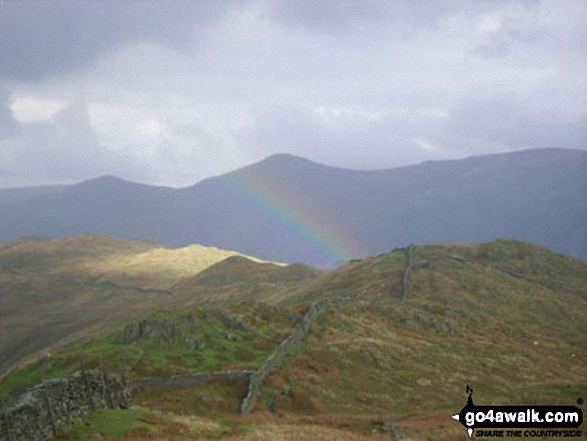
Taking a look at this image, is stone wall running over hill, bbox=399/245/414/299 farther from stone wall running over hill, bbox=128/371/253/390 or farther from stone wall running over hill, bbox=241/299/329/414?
stone wall running over hill, bbox=128/371/253/390

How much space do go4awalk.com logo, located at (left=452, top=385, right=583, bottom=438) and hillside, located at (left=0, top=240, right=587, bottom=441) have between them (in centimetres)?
157

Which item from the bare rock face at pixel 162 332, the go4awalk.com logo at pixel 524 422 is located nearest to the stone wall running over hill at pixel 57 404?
the bare rock face at pixel 162 332

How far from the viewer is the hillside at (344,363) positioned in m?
40.6

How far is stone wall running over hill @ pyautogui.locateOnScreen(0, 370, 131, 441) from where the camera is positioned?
27625 mm

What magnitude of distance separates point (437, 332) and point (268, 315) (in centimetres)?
2923

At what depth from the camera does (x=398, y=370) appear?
65.1m

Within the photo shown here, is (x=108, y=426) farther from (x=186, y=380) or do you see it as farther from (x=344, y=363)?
(x=344, y=363)

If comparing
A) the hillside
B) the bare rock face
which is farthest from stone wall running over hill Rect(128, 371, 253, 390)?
the bare rock face

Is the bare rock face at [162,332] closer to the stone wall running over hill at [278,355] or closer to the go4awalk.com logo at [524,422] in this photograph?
the stone wall running over hill at [278,355]

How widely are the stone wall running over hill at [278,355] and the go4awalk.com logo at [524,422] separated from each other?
1773 centimetres

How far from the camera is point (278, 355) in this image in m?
59.8

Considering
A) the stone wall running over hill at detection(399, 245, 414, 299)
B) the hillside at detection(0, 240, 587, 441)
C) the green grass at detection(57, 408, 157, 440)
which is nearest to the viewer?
the green grass at detection(57, 408, 157, 440)

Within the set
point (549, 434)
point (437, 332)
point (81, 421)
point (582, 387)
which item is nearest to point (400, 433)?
point (549, 434)

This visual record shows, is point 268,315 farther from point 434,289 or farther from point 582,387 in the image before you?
point 434,289
